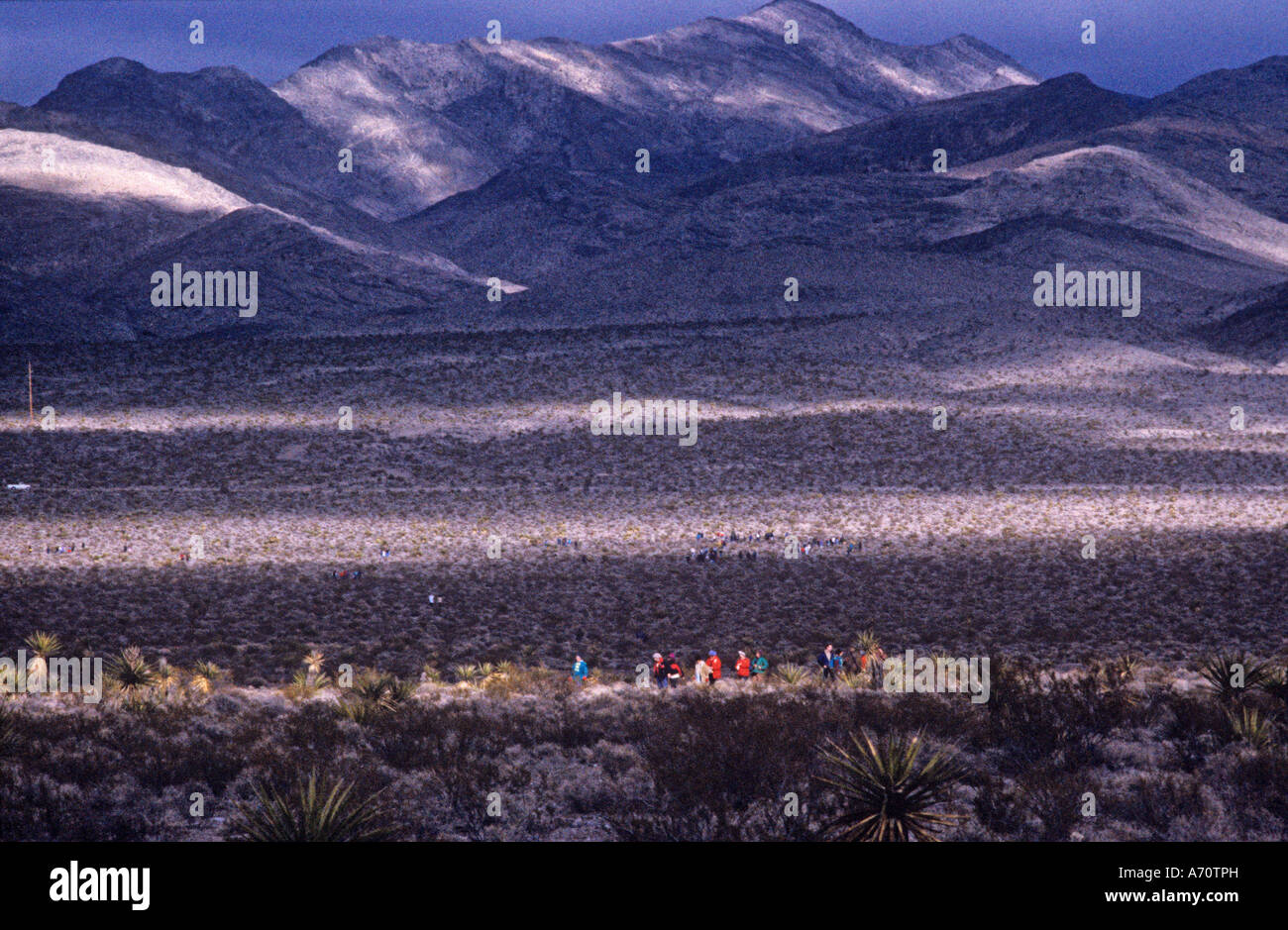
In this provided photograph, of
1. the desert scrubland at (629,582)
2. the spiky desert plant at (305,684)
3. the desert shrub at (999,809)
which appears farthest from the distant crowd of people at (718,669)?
the desert shrub at (999,809)

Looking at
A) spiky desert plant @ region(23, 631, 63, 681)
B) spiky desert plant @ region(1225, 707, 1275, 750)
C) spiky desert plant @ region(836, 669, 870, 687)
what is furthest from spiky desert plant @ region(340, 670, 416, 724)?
spiky desert plant @ region(1225, 707, 1275, 750)

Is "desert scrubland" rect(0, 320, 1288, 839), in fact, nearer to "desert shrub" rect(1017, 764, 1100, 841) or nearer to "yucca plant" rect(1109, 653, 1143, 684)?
"desert shrub" rect(1017, 764, 1100, 841)

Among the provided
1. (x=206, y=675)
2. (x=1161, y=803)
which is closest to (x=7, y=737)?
(x=206, y=675)

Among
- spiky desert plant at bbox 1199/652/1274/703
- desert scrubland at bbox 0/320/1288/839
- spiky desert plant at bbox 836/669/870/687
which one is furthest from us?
spiky desert plant at bbox 836/669/870/687

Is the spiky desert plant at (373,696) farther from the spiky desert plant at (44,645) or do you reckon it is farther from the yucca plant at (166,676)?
the spiky desert plant at (44,645)

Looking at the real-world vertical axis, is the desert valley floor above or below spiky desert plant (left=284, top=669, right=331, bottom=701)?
above
